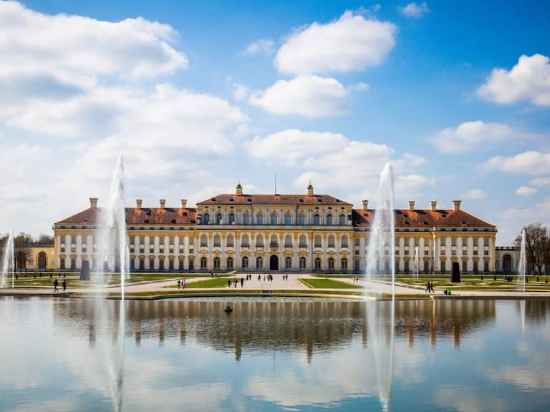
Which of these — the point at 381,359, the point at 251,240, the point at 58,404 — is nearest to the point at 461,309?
the point at 381,359

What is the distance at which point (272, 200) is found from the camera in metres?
85.8

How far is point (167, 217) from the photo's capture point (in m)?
86.8

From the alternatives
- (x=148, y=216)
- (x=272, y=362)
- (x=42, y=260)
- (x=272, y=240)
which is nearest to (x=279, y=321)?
(x=272, y=362)

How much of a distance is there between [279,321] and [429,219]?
65688 millimetres

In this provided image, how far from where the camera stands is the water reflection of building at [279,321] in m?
19.8

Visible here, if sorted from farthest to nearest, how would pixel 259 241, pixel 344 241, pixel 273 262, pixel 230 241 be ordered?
pixel 344 241 < pixel 273 262 < pixel 259 241 < pixel 230 241

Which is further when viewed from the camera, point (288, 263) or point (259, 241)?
point (288, 263)

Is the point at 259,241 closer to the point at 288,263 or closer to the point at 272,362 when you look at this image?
the point at 288,263

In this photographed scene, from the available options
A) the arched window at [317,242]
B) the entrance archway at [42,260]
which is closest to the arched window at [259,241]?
the arched window at [317,242]

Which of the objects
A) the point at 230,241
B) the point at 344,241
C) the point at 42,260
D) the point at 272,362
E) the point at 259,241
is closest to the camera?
the point at 272,362

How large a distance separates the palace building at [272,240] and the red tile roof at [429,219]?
182mm

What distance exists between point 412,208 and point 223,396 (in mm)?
79258

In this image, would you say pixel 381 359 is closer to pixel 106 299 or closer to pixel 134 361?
pixel 134 361

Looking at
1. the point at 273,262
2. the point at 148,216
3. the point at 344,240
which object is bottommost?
the point at 273,262
